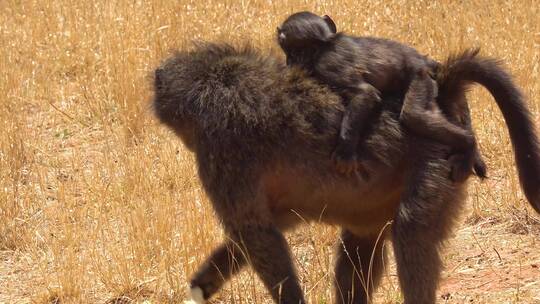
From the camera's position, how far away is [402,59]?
4359 mm

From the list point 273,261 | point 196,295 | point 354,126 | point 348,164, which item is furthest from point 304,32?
point 196,295

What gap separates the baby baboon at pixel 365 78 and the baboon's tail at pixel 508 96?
11cm

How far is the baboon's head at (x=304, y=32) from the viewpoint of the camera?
457 centimetres

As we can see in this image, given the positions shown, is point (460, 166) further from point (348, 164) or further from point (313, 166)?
point (313, 166)

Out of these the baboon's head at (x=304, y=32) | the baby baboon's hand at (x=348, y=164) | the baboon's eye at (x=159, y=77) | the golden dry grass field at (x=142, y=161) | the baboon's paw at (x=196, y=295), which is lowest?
the golden dry grass field at (x=142, y=161)

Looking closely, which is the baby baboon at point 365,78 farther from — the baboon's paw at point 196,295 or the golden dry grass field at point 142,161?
the baboon's paw at point 196,295

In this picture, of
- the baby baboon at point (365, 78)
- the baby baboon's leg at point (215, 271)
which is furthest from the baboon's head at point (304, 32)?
the baby baboon's leg at point (215, 271)

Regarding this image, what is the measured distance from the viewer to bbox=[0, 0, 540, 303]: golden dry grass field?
5402mm

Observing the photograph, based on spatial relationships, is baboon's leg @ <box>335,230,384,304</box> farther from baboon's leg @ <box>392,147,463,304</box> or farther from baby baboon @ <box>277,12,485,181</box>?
baby baboon @ <box>277,12,485,181</box>

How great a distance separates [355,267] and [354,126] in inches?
34.1

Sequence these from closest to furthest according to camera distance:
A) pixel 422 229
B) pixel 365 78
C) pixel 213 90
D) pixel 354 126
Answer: pixel 422 229
pixel 354 126
pixel 365 78
pixel 213 90

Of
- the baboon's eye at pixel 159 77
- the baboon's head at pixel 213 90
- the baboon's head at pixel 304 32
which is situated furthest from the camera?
the baboon's eye at pixel 159 77

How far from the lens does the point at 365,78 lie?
4344mm

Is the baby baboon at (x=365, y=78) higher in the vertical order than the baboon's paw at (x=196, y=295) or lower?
higher
